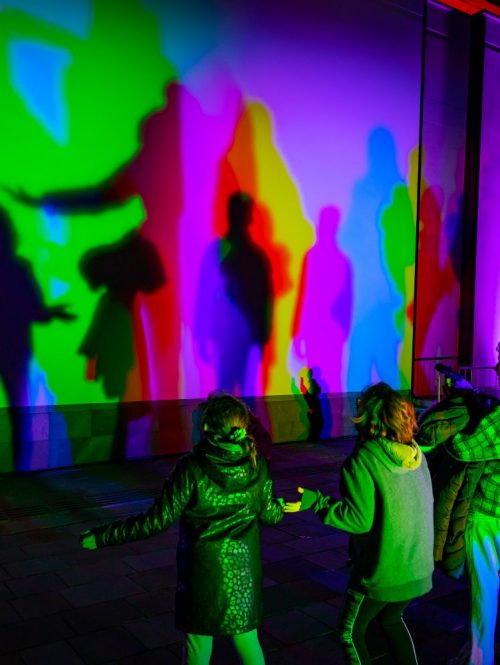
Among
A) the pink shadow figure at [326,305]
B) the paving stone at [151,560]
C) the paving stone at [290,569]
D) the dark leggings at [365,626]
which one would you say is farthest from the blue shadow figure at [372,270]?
the dark leggings at [365,626]

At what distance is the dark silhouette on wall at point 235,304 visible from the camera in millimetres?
9766

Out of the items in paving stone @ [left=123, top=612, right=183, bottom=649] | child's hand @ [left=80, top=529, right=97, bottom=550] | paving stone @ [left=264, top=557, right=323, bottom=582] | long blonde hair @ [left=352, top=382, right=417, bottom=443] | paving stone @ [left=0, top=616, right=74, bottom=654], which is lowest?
paving stone @ [left=0, top=616, right=74, bottom=654]

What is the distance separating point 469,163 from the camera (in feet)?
41.8

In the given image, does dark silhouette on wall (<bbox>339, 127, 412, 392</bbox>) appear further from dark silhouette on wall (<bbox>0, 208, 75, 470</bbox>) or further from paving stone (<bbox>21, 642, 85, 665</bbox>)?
paving stone (<bbox>21, 642, 85, 665</bbox>)

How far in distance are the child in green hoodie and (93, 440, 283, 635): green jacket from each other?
431 millimetres

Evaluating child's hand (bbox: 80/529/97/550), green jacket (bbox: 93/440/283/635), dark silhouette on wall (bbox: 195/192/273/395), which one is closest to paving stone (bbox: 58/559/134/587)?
child's hand (bbox: 80/529/97/550)

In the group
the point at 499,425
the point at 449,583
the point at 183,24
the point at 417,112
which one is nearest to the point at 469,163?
the point at 417,112

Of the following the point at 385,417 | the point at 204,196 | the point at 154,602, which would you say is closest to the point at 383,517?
the point at 385,417

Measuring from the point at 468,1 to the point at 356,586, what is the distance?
12241mm

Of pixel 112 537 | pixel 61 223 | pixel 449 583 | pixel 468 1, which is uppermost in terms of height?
pixel 468 1

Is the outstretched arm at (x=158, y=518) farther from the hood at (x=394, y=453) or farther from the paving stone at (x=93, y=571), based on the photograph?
the paving stone at (x=93, y=571)

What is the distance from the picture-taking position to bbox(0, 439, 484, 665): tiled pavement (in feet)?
13.9

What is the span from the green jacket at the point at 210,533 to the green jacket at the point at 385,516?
43cm

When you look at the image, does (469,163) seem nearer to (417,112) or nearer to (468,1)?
(417,112)
